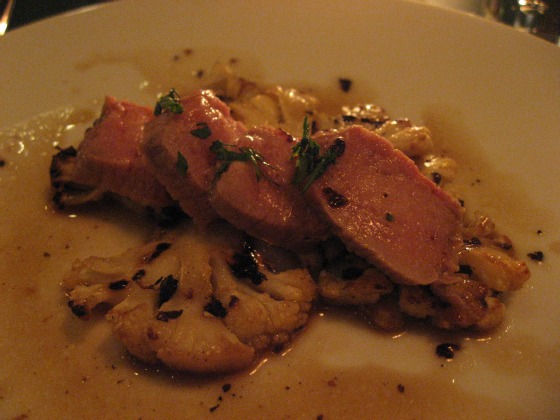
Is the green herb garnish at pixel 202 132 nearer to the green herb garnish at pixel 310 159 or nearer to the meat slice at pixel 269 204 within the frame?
the meat slice at pixel 269 204

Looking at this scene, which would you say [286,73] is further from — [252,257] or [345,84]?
[252,257]

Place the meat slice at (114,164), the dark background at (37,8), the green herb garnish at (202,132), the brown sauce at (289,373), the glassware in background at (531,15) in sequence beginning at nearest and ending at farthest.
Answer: the brown sauce at (289,373), the green herb garnish at (202,132), the meat slice at (114,164), the glassware in background at (531,15), the dark background at (37,8)

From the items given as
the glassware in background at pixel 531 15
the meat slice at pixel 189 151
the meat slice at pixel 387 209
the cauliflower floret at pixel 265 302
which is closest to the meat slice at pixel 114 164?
the meat slice at pixel 189 151

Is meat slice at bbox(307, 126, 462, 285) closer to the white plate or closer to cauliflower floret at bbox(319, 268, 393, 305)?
cauliflower floret at bbox(319, 268, 393, 305)

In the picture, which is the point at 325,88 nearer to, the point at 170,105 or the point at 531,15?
the point at 170,105

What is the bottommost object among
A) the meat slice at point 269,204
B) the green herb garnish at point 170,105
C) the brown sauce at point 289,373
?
the brown sauce at point 289,373

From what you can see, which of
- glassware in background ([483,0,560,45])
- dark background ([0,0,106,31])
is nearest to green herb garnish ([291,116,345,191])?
glassware in background ([483,0,560,45])
